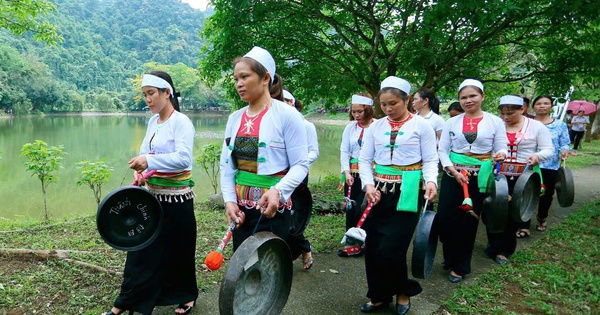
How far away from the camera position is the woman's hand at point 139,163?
2596mm

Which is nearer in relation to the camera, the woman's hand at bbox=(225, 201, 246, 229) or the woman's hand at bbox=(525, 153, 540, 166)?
the woman's hand at bbox=(225, 201, 246, 229)

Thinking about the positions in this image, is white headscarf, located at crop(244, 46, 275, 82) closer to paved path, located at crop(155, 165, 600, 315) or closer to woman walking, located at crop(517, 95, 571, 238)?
paved path, located at crop(155, 165, 600, 315)

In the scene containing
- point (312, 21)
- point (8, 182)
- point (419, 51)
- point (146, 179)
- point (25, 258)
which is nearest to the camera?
point (146, 179)

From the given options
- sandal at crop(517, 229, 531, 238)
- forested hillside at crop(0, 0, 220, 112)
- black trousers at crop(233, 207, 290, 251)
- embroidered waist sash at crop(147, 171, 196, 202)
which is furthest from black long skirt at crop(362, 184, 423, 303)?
forested hillside at crop(0, 0, 220, 112)

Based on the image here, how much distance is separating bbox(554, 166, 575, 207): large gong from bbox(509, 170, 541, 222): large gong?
61.0 inches

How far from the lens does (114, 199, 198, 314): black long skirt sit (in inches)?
111

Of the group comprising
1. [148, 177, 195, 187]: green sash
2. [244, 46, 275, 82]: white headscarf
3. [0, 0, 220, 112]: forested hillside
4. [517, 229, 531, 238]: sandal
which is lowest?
[517, 229, 531, 238]: sandal

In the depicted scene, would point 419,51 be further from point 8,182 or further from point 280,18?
point 8,182

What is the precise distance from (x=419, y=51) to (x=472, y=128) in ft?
11.8

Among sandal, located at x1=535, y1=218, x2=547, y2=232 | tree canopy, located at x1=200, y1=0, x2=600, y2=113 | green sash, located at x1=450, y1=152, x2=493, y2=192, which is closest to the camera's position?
green sash, located at x1=450, y1=152, x2=493, y2=192

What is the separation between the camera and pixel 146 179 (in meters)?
2.86

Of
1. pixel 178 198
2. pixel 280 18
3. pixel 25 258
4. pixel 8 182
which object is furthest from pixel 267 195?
pixel 8 182

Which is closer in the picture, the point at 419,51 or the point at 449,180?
the point at 449,180

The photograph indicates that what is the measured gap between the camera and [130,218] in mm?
2818
